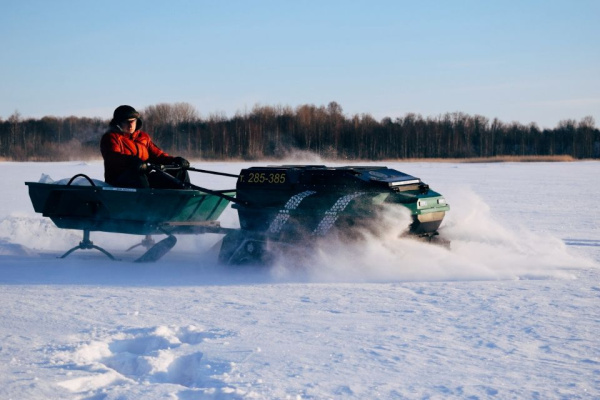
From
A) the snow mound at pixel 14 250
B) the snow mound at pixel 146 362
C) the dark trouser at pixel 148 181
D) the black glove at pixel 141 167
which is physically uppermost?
the black glove at pixel 141 167

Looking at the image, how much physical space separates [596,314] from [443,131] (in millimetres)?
66424

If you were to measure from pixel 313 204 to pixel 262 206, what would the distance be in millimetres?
552

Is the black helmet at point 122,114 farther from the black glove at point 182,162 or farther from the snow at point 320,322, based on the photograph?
the snow at point 320,322

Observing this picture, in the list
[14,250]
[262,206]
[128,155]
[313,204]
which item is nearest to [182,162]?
[128,155]

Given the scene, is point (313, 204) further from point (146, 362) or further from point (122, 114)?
point (146, 362)

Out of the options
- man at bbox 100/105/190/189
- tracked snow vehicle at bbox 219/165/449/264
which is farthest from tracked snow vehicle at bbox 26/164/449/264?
man at bbox 100/105/190/189

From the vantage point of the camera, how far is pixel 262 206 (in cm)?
616

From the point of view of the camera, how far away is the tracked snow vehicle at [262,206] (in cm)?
576

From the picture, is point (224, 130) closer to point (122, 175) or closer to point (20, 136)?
point (20, 136)

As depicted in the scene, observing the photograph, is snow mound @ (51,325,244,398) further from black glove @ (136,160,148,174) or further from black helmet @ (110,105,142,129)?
black helmet @ (110,105,142,129)

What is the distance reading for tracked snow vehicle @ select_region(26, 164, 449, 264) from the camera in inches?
227

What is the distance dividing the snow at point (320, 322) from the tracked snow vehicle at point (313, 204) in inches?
6.5

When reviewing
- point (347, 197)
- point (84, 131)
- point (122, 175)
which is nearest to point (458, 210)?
point (347, 197)

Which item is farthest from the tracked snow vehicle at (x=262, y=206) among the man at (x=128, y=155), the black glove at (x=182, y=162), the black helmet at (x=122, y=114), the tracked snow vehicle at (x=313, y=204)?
the black helmet at (x=122, y=114)
